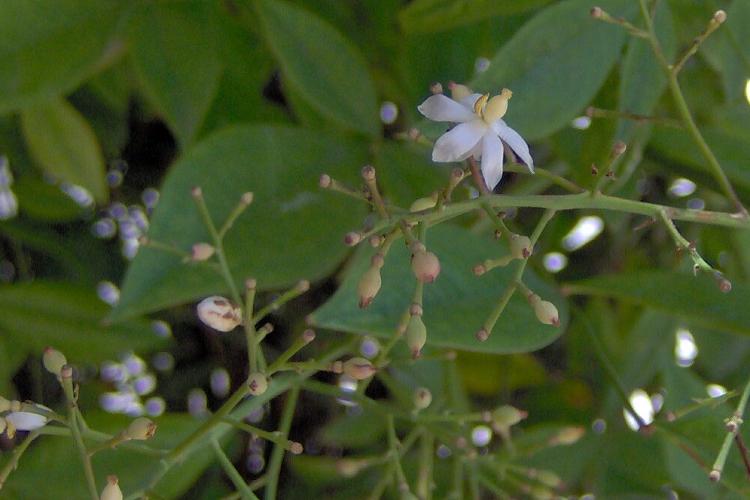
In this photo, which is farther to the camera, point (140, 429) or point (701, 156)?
point (701, 156)

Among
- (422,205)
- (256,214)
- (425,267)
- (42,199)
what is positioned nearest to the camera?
(425,267)

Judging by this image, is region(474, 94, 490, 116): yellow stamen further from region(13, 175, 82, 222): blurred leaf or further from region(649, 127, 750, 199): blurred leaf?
region(13, 175, 82, 222): blurred leaf

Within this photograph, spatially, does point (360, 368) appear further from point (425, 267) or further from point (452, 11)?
point (452, 11)

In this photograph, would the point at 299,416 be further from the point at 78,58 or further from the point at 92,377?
the point at 78,58

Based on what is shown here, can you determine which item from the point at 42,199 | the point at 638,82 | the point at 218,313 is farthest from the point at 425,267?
the point at 42,199

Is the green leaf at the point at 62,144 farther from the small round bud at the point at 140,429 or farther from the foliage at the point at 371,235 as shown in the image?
the small round bud at the point at 140,429

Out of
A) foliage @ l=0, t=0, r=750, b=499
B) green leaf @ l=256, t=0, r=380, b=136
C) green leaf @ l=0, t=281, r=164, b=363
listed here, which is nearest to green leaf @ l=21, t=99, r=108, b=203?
foliage @ l=0, t=0, r=750, b=499

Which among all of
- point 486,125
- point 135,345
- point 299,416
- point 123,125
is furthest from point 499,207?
point 299,416
